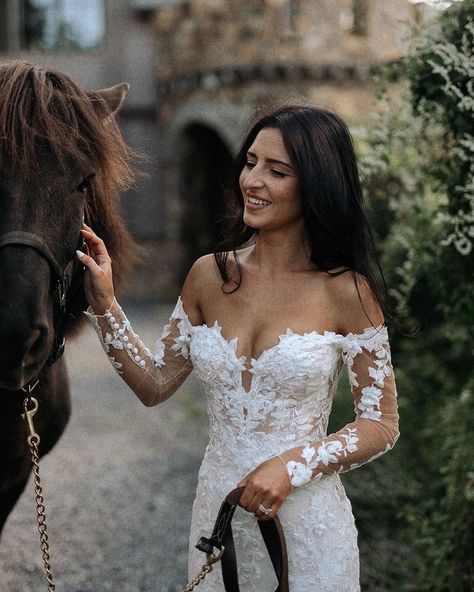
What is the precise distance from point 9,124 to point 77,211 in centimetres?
30

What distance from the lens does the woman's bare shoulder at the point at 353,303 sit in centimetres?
207

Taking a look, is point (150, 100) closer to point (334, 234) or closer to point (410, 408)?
point (410, 408)

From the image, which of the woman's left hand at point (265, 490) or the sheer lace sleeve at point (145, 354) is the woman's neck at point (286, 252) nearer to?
the sheer lace sleeve at point (145, 354)

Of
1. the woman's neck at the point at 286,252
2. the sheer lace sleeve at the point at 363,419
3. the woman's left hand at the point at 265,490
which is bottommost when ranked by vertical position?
the woman's left hand at the point at 265,490

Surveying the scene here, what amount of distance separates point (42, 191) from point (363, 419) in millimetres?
1020

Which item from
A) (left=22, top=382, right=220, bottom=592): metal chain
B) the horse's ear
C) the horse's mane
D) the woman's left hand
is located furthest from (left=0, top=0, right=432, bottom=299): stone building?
the woman's left hand

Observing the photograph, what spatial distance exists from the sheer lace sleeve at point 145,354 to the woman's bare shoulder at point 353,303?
1.39ft

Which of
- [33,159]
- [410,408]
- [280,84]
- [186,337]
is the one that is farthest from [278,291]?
[280,84]

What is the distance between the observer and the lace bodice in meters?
2.02

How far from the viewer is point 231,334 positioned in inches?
84.0

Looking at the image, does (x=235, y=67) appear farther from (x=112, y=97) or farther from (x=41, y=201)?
(x=41, y=201)

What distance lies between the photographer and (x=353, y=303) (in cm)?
208

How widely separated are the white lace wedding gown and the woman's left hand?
0.07 m

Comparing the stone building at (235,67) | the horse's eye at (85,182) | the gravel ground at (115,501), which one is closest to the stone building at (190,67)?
the stone building at (235,67)
